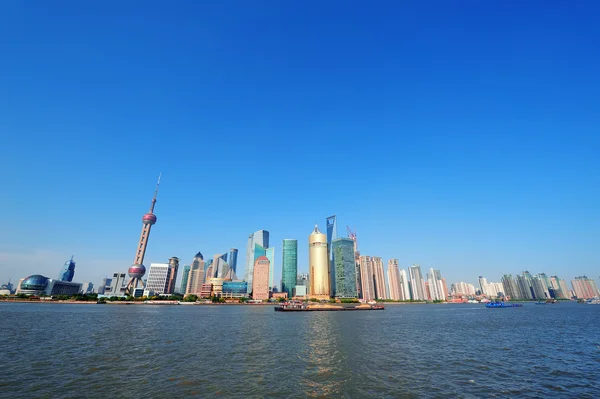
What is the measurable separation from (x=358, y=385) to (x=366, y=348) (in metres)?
21.4

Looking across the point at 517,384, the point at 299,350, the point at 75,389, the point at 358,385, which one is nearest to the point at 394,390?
the point at 358,385

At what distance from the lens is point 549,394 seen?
974 inches

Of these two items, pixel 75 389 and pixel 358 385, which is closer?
pixel 75 389

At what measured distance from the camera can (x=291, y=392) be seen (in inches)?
948

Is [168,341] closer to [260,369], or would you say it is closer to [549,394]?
[260,369]

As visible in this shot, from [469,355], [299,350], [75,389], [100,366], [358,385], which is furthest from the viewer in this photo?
[299,350]

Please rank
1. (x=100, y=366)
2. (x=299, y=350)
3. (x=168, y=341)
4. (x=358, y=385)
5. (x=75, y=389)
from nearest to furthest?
(x=75, y=389) → (x=358, y=385) → (x=100, y=366) → (x=299, y=350) → (x=168, y=341)

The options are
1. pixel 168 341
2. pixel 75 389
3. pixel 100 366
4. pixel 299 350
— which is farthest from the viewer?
pixel 168 341

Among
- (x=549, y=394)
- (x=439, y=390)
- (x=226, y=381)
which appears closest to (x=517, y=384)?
(x=549, y=394)

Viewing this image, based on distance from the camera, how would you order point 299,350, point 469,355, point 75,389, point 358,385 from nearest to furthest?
point 75,389 → point 358,385 → point 469,355 → point 299,350

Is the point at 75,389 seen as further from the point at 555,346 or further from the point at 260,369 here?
the point at 555,346

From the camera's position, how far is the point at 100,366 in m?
31.0

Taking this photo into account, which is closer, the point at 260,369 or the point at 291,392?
the point at 291,392

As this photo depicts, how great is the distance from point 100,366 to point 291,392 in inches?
912
